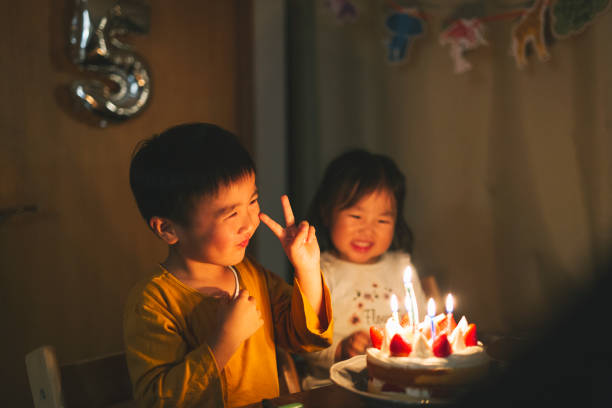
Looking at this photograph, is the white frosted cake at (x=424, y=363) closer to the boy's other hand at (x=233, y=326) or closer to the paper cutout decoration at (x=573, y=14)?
the boy's other hand at (x=233, y=326)

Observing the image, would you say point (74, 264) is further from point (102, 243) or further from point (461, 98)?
point (461, 98)

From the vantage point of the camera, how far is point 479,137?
188 centimetres

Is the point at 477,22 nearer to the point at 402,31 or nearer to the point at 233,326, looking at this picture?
the point at 402,31

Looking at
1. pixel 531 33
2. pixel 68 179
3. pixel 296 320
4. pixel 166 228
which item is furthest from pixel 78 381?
pixel 531 33

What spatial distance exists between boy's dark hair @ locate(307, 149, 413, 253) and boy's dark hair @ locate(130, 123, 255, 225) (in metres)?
0.51

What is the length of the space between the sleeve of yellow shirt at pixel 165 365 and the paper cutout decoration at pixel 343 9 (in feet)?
5.23

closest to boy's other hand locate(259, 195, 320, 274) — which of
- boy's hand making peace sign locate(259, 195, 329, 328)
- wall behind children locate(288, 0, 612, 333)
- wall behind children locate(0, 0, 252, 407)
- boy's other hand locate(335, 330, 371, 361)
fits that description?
boy's hand making peace sign locate(259, 195, 329, 328)

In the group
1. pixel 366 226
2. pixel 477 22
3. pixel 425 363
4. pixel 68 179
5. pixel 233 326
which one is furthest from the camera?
pixel 68 179

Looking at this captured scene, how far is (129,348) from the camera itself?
92 centimetres

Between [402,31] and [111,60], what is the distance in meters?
1.07

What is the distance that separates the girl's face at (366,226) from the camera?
1474 millimetres

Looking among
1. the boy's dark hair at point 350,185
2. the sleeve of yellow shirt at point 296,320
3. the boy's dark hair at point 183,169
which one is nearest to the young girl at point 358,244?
the boy's dark hair at point 350,185

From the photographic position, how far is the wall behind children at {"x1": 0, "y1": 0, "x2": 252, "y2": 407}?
185 centimetres

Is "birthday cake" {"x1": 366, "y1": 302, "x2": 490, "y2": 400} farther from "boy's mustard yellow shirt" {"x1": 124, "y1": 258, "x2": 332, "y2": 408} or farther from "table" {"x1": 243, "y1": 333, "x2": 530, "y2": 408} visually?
"boy's mustard yellow shirt" {"x1": 124, "y1": 258, "x2": 332, "y2": 408}
